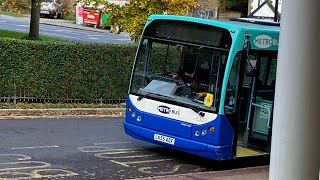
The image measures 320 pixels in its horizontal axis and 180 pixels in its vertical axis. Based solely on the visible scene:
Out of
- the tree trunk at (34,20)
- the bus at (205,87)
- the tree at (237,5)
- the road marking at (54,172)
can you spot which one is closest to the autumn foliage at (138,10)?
the tree trunk at (34,20)

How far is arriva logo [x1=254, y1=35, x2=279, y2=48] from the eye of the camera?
9.66 m

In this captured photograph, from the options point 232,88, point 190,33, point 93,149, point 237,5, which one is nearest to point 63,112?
point 93,149

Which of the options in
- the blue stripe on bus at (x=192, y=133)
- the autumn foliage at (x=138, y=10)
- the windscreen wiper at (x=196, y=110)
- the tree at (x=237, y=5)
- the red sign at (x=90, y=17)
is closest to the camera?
the blue stripe on bus at (x=192, y=133)

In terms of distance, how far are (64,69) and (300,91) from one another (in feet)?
43.6

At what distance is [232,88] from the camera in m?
9.30

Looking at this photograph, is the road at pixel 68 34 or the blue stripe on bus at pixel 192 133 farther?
the road at pixel 68 34

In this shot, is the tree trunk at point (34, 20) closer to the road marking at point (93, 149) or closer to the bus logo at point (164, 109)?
the road marking at point (93, 149)

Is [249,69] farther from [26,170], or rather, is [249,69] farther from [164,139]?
[26,170]

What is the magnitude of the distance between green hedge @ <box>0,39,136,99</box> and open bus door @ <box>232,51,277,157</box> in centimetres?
703

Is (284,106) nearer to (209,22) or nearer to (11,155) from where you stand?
(209,22)

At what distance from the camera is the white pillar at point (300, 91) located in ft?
9.09

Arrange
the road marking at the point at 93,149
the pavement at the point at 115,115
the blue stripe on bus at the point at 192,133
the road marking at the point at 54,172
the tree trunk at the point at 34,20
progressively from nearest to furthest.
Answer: the road marking at the point at 54,172, the pavement at the point at 115,115, the blue stripe on bus at the point at 192,133, the road marking at the point at 93,149, the tree trunk at the point at 34,20

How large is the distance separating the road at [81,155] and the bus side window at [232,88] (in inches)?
49.5

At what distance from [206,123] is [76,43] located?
24.6ft
